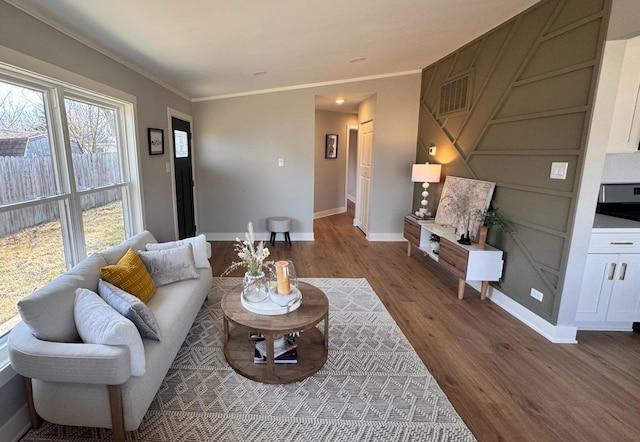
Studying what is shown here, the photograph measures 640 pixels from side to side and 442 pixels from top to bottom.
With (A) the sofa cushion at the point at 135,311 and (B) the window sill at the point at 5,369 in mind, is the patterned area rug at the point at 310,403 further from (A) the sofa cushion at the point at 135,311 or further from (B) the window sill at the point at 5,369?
(A) the sofa cushion at the point at 135,311

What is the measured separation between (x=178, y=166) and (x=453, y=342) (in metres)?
4.17

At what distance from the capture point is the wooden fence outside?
1.89 meters

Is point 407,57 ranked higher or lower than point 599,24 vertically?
higher

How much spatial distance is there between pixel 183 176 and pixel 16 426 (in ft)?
11.8

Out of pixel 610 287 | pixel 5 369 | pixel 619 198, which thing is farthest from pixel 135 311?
pixel 619 198

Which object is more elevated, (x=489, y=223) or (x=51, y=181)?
(x=51, y=181)

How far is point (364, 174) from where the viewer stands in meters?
6.21

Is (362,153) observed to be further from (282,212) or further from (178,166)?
(178,166)

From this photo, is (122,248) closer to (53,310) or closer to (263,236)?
(53,310)

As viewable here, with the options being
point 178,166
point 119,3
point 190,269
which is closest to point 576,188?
point 190,269

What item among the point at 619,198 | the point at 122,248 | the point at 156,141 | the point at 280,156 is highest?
the point at 156,141

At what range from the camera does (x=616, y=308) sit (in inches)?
105

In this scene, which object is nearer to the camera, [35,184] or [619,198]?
[35,184]

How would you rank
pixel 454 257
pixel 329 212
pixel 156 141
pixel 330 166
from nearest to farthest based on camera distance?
pixel 454 257 → pixel 156 141 → pixel 330 166 → pixel 329 212
